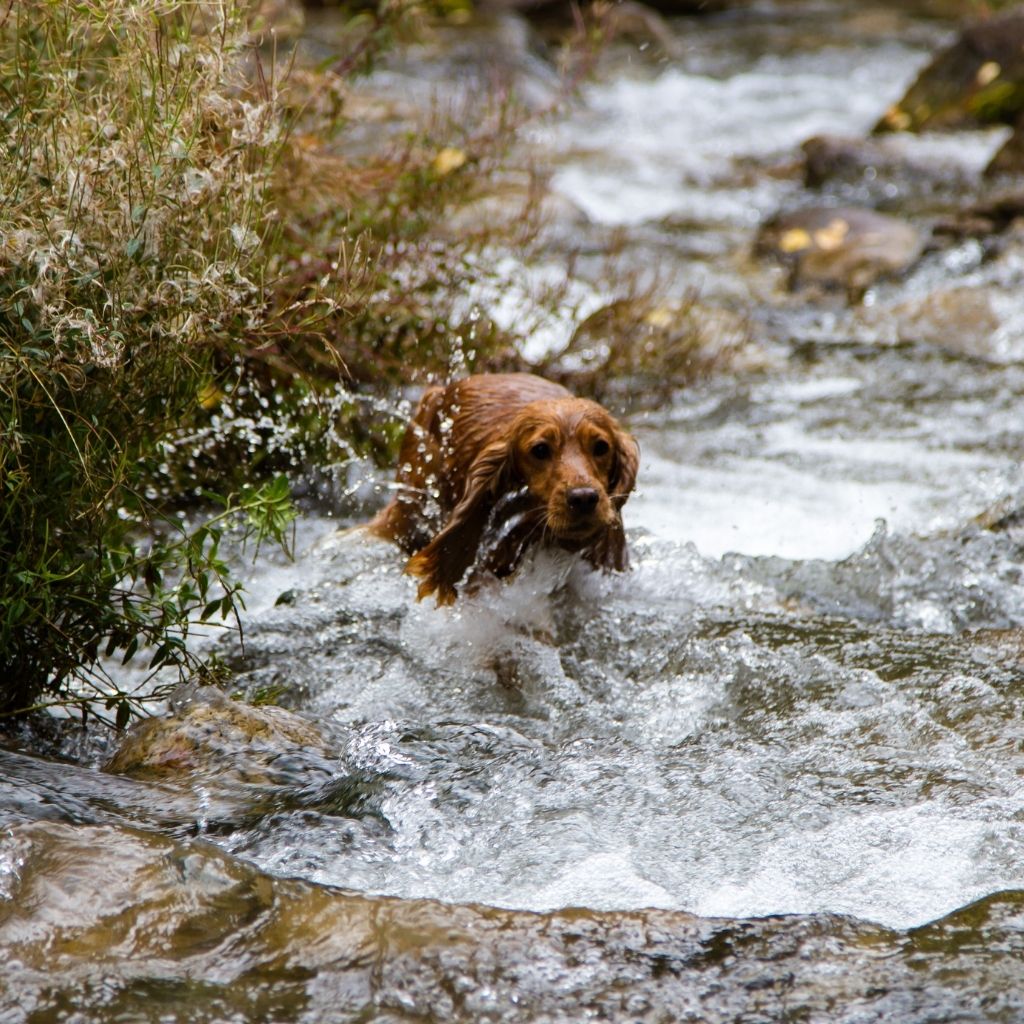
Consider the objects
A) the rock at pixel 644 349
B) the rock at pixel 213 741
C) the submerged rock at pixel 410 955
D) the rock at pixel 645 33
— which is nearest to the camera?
the submerged rock at pixel 410 955

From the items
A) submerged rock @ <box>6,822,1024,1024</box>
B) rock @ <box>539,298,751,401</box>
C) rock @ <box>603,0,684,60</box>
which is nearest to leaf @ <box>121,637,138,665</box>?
submerged rock @ <box>6,822,1024,1024</box>

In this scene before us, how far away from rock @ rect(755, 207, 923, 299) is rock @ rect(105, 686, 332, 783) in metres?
6.71

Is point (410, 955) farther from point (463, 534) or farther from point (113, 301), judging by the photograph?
point (463, 534)

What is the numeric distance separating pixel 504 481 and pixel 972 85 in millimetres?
10856

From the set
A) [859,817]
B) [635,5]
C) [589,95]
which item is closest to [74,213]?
[859,817]

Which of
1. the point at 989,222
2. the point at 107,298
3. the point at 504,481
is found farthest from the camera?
the point at 989,222

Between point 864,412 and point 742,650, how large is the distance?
3.43 m

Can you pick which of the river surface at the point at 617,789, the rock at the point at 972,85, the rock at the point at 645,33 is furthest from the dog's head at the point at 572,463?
the rock at the point at 645,33

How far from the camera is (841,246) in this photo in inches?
399

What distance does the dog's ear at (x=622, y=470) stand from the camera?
4.58 metres

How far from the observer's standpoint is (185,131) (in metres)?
3.54

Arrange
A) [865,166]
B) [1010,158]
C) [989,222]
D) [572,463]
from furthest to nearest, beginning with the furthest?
1. [865,166]
2. [1010,158]
3. [989,222]
4. [572,463]

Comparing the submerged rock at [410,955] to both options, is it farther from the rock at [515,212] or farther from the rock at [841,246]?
the rock at [841,246]

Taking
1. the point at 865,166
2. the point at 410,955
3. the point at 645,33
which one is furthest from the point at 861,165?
the point at 410,955
